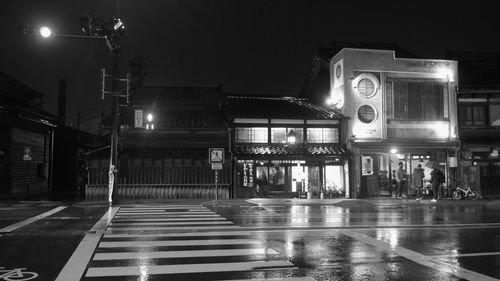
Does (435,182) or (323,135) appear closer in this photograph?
(435,182)

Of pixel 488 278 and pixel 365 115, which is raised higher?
pixel 365 115

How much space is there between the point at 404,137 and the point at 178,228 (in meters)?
20.4

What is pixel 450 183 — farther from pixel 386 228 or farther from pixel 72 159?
pixel 72 159

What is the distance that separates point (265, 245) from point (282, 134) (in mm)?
18553

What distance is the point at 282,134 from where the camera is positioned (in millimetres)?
29734

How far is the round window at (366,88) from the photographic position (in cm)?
3011

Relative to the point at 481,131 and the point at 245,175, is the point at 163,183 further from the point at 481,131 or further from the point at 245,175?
the point at 481,131

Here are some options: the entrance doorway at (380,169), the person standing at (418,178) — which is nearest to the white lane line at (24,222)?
the entrance doorway at (380,169)

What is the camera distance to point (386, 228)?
48.9 ft

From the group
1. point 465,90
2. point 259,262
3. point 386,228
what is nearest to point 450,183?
point 465,90

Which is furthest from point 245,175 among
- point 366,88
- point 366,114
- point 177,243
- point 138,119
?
point 177,243

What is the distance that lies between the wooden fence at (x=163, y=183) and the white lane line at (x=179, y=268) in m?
18.4

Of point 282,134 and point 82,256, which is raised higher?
point 282,134

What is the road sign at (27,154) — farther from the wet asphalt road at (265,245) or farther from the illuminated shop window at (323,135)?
the illuminated shop window at (323,135)
